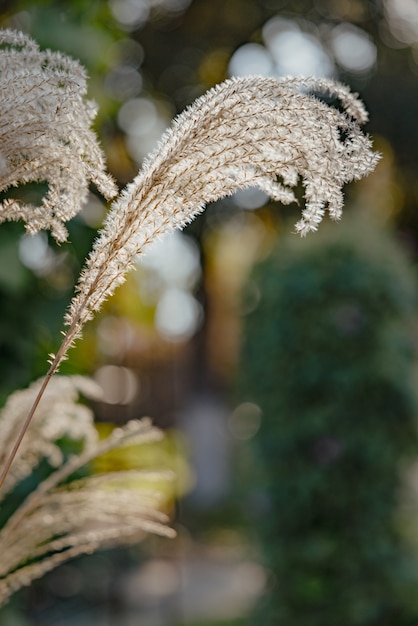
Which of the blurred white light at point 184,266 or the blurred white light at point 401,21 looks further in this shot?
the blurred white light at point 184,266

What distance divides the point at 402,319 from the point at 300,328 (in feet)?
1.81

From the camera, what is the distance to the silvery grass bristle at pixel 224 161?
0.98 meters

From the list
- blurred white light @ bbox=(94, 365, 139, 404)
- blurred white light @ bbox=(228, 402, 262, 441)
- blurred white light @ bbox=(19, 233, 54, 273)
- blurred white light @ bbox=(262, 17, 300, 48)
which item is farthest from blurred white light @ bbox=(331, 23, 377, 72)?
blurred white light @ bbox=(19, 233, 54, 273)

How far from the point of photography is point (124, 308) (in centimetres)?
335

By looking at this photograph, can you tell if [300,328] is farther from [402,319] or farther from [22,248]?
[22,248]

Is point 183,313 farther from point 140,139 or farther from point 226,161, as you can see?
point 226,161

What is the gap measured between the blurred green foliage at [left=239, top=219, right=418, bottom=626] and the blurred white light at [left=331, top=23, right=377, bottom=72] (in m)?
5.08

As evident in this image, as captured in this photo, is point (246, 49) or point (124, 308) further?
point (246, 49)

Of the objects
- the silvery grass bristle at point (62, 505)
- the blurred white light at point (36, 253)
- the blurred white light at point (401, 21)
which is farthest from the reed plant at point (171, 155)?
the blurred white light at point (401, 21)

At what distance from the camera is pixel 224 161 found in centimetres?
99

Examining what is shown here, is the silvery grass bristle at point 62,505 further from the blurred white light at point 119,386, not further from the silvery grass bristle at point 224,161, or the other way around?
the blurred white light at point 119,386

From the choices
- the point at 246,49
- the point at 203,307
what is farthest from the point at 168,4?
the point at 203,307

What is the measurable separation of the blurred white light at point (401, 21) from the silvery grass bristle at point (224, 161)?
28.1 feet

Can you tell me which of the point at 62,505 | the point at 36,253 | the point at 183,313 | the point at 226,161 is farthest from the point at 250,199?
the point at 226,161
